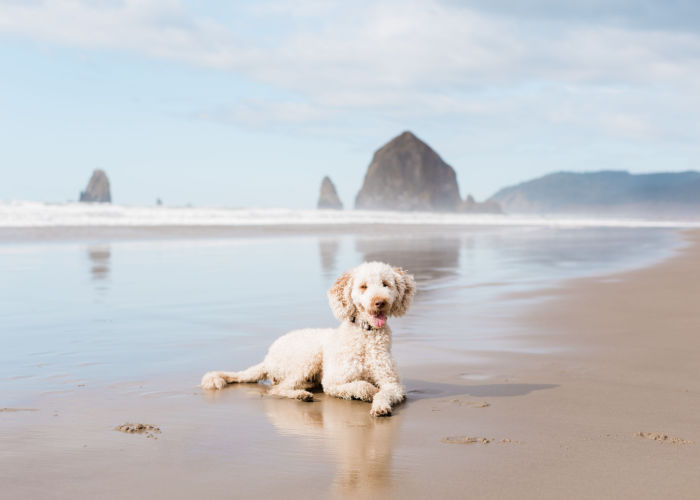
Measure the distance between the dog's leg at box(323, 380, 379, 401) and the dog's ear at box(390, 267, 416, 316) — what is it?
51cm

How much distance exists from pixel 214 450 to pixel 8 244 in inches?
689

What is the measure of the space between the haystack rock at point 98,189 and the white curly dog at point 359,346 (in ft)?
468

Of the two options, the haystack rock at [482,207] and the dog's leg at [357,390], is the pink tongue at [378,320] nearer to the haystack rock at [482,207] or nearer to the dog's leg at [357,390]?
the dog's leg at [357,390]

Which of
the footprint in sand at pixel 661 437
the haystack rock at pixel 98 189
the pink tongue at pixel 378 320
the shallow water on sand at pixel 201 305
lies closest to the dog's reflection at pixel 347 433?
the pink tongue at pixel 378 320

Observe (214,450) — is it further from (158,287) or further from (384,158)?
(384,158)

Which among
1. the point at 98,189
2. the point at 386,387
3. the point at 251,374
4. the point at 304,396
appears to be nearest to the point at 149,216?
the point at 251,374

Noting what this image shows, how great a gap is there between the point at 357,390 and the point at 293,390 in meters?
0.46

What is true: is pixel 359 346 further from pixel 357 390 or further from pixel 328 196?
pixel 328 196

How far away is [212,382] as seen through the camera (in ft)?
15.0

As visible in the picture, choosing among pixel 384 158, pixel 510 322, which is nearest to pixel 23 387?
pixel 510 322

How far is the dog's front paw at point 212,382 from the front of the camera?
4570 millimetres

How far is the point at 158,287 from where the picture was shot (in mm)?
9852

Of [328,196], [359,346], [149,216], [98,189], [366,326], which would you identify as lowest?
[359,346]

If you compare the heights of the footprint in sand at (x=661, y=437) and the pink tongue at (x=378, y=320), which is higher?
the pink tongue at (x=378, y=320)
